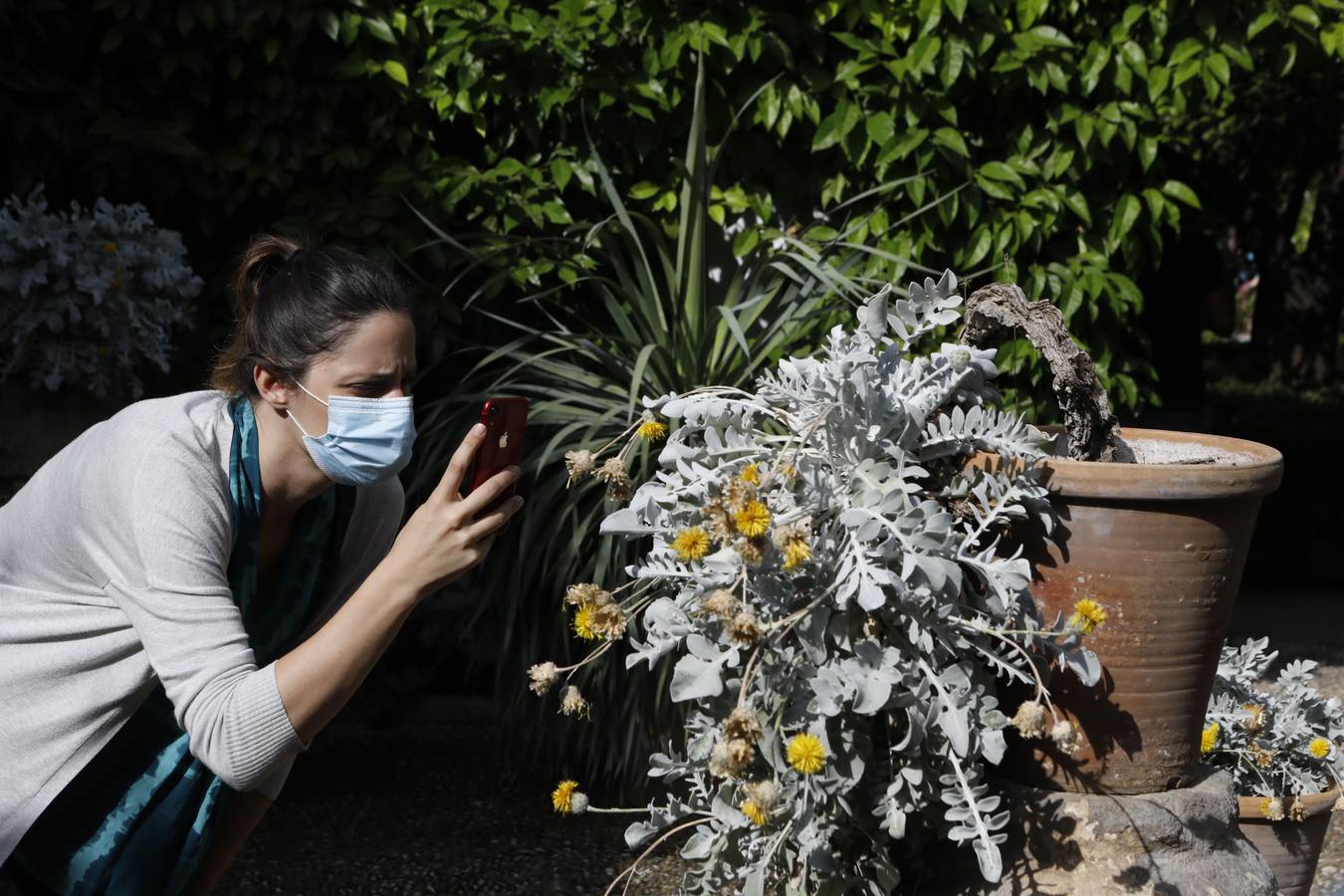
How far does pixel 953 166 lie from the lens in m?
4.07

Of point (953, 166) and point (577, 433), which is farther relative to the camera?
point (953, 166)

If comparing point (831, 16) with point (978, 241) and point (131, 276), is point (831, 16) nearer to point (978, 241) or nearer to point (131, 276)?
point (978, 241)

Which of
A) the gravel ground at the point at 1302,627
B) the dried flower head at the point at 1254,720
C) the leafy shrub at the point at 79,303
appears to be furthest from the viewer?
the gravel ground at the point at 1302,627

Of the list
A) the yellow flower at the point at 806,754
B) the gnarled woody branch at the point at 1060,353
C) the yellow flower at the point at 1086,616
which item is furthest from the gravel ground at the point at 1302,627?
the yellow flower at the point at 806,754

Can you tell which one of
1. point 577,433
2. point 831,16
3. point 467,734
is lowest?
point 467,734

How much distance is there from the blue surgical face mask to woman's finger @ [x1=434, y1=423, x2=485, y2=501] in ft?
0.82

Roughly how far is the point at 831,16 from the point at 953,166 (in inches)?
24.6

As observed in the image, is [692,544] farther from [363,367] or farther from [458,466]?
[363,367]

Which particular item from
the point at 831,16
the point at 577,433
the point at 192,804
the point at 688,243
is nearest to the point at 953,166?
the point at 831,16

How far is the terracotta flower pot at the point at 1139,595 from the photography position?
1.80m

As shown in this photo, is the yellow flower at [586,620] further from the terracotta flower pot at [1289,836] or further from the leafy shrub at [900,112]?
the leafy shrub at [900,112]

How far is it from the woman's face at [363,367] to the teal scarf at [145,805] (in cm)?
13

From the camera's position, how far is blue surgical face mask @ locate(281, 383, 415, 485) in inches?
79.3

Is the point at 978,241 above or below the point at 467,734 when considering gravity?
above
